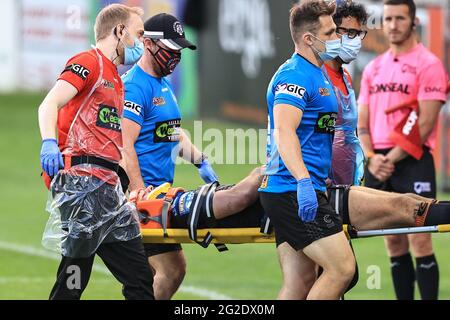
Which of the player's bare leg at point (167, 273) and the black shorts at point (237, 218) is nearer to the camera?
the black shorts at point (237, 218)

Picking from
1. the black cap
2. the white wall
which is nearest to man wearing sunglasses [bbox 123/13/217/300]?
the black cap

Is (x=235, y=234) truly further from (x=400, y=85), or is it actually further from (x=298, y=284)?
(x=400, y=85)

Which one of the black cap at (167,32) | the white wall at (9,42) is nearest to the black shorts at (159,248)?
the black cap at (167,32)

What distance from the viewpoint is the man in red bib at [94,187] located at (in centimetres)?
708

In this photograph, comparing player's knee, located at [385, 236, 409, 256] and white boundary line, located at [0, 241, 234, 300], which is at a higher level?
player's knee, located at [385, 236, 409, 256]

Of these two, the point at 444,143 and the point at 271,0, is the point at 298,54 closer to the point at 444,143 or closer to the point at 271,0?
the point at 444,143

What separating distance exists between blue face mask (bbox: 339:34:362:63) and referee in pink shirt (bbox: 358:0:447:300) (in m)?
1.80

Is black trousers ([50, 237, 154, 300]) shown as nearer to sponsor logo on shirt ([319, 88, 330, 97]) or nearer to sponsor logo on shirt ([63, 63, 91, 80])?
sponsor logo on shirt ([63, 63, 91, 80])

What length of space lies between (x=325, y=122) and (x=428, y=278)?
2.51 meters

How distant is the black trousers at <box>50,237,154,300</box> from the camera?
706 centimetres

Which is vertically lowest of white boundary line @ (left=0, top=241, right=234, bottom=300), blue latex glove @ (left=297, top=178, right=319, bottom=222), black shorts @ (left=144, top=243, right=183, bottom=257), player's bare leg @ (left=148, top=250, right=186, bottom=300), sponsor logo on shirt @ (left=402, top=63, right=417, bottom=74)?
white boundary line @ (left=0, top=241, right=234, bottom=300)

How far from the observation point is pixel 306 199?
6.95 metres

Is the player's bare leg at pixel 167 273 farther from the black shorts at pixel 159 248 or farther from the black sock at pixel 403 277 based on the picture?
the black sock at pixel 403 277

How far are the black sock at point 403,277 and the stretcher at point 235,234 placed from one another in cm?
197
